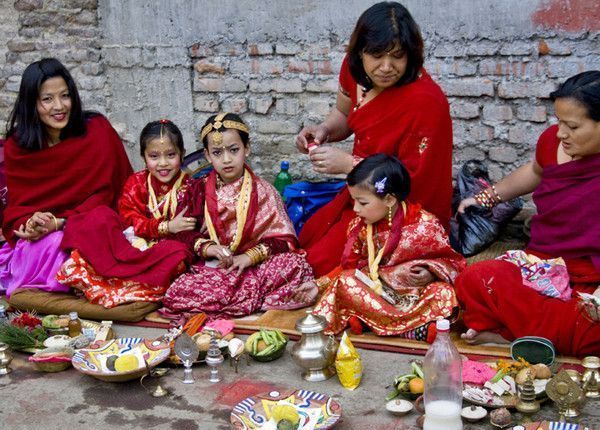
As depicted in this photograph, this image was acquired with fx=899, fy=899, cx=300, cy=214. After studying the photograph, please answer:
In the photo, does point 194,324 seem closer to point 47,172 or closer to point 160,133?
point 160,133

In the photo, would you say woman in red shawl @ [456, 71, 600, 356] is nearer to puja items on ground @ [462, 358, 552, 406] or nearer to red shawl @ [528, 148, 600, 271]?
red shawl @ [528, 148, 600, 271]

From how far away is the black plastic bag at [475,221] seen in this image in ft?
19.0

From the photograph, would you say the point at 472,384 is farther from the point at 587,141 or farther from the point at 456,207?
the point at 456,207

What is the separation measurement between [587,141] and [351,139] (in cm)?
252

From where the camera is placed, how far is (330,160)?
515 centimetres

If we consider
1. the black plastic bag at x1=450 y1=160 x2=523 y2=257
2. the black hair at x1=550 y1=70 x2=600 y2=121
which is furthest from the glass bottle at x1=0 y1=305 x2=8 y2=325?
the black hair at x1=550 y1=70 x2=600 y2=121

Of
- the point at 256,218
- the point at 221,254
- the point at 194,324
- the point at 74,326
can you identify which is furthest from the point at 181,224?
the point at 74,326

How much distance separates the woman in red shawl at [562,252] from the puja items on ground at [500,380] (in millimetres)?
379

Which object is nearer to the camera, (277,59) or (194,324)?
(194,324)

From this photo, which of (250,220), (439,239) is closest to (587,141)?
(439,239)

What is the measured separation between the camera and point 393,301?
4770mm

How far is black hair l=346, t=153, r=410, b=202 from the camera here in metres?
4.65

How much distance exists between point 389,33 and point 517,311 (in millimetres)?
1624

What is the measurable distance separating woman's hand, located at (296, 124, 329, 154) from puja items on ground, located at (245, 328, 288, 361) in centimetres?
139
